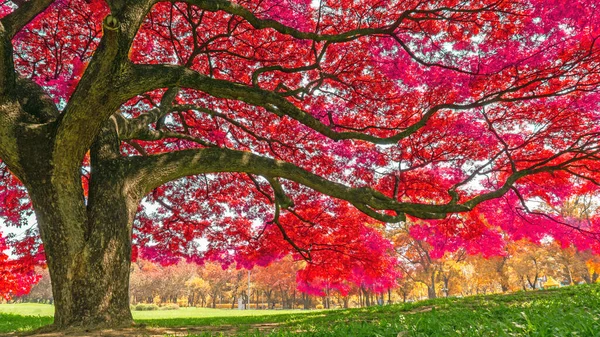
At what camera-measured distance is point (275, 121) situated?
29.8 feet

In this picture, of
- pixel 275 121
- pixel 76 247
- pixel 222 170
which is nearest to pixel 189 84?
pixel 222 170

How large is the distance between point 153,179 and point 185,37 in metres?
4.33

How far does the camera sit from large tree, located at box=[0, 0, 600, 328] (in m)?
4.24

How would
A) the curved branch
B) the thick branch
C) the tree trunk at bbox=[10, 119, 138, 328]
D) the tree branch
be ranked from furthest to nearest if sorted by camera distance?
1. the thick branch
2. the tree branch
3. the tree trunk at bbox=[10, 119, 138, 328]
4. the curved branch

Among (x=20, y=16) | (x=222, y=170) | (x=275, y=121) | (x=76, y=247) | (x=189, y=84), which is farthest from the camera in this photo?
(x=275, y=121)

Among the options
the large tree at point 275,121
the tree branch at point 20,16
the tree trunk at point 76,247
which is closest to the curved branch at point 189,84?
the large tree at point 275,121

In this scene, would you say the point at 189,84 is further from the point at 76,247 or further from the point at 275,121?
the point at 275,121

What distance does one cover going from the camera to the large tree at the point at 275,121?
4.24 m

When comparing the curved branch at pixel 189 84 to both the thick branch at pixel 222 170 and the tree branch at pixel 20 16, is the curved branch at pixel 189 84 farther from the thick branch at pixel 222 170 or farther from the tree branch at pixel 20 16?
the tree branch at pixel 20 16

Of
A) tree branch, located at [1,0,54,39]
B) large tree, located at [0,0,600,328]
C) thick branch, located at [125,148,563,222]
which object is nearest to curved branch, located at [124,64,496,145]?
large tree, located at [0,0,600,328]

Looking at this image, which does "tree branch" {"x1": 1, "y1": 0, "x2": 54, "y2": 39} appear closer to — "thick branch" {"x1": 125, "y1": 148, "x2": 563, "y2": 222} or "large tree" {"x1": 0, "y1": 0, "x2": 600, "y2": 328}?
"large tree" {"x1": 0, "y1": 0, "x2": 600, "y2": 328}

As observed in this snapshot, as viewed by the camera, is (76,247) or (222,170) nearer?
(76,247)

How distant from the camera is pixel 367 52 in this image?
7.55 metres

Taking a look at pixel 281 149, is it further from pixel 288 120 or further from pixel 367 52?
pixel 367 52
